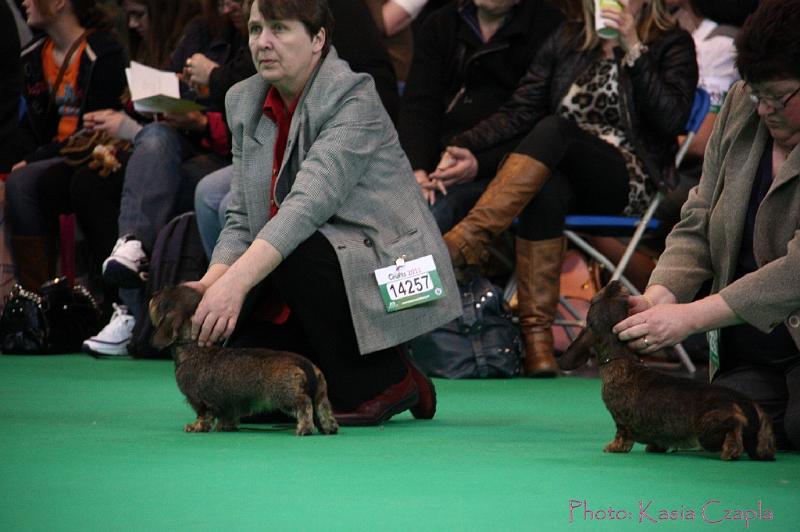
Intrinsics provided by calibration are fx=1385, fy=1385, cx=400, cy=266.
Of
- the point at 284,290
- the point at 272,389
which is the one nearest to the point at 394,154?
the point at 284,290

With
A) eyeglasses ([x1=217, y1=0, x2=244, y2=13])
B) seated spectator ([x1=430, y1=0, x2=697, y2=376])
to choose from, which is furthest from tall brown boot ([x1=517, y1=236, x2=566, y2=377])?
eyeglasses ([x1=217, y1=0, x2=244, y2=13])

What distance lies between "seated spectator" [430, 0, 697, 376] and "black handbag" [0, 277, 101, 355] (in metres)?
2.06

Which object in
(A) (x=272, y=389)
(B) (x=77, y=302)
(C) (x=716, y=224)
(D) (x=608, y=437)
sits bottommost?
(B) (x=77, y=302)

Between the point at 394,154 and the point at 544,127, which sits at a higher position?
the point at 394,154

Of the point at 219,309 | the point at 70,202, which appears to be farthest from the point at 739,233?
the point at 70,202

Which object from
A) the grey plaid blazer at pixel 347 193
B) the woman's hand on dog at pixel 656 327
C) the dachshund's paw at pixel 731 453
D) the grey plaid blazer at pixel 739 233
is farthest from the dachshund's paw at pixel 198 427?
the dachshund's paw at pixel 731 453

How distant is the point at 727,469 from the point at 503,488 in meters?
0.60

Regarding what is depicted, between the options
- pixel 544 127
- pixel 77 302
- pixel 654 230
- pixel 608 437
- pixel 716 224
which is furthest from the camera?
pixel 77 302

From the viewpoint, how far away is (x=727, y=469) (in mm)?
3096

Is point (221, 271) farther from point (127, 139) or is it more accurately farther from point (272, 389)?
point (127, 139)

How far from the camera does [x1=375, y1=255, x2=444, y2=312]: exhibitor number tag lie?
395 centimetres

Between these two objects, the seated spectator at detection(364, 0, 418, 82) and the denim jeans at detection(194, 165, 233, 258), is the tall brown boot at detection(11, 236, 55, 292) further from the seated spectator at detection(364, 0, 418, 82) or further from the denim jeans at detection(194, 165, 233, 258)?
the seated spectator at detection(364, 0, 418, 82)

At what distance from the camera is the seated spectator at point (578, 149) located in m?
5.83

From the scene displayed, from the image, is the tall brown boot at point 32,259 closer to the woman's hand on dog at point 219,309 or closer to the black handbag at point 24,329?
the black handbag at point 24,329
